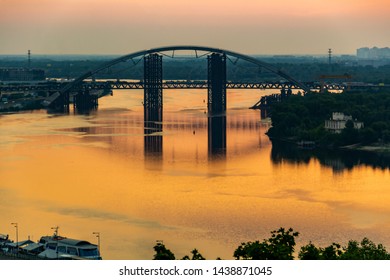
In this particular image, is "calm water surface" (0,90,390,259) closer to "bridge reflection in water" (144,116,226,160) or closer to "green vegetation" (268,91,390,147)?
"bridge reflection in water" (144,116,226,160)

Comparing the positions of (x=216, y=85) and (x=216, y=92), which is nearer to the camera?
(x=216, y=92)

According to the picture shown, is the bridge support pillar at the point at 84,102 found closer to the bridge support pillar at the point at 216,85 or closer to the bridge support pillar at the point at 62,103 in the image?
the bridge support pillar at the point at 62,103

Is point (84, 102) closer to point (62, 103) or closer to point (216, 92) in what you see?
point (62, 103)

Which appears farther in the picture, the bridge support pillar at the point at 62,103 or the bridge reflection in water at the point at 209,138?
the bridge support pillar at the point at 62,103

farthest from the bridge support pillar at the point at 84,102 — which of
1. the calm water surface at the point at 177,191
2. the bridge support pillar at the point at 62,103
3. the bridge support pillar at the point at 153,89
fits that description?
the calm water surface at the point at 177,191

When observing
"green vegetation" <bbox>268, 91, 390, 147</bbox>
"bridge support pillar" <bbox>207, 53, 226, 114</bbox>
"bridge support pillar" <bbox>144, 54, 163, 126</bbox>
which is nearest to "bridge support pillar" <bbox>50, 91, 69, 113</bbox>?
"bridge support pillar" <bbox>144, 54, 163, 126</bbox>

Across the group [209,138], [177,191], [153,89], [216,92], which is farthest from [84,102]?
[177,191]

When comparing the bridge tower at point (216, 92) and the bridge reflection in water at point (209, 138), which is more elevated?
the bridge tower at point (216, 92)
